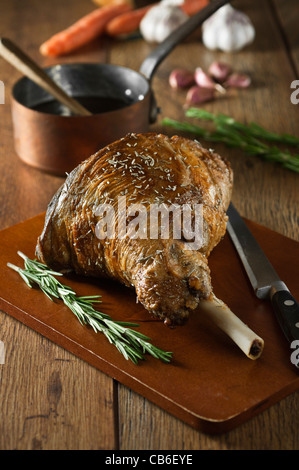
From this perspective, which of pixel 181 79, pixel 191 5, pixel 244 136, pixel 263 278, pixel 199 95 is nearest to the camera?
pixel 263 278

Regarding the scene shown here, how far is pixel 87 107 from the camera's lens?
8.11 ft

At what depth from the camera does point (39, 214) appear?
2072mm

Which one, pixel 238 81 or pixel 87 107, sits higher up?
pixel 87 107

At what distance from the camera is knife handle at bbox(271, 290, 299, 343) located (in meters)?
1.52

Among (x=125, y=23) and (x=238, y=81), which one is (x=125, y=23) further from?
(x=238, y=81)

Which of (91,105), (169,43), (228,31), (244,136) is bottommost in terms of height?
(244,136)

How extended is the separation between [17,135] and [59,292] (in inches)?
34.0

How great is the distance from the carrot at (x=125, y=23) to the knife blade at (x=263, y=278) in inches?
75.4

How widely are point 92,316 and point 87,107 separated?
3.55ft

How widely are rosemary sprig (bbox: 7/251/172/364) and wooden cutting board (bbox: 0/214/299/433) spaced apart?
0.7 inches

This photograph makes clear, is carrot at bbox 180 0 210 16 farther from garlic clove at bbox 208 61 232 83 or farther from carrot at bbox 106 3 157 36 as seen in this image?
garlic clove at bbox 208 61 232 83

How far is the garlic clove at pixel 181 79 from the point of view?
10.2 ft

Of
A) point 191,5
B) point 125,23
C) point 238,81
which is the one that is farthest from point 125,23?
point 238,81

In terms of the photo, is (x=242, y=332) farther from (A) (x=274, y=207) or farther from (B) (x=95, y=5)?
(B) (x=95, y=5)
